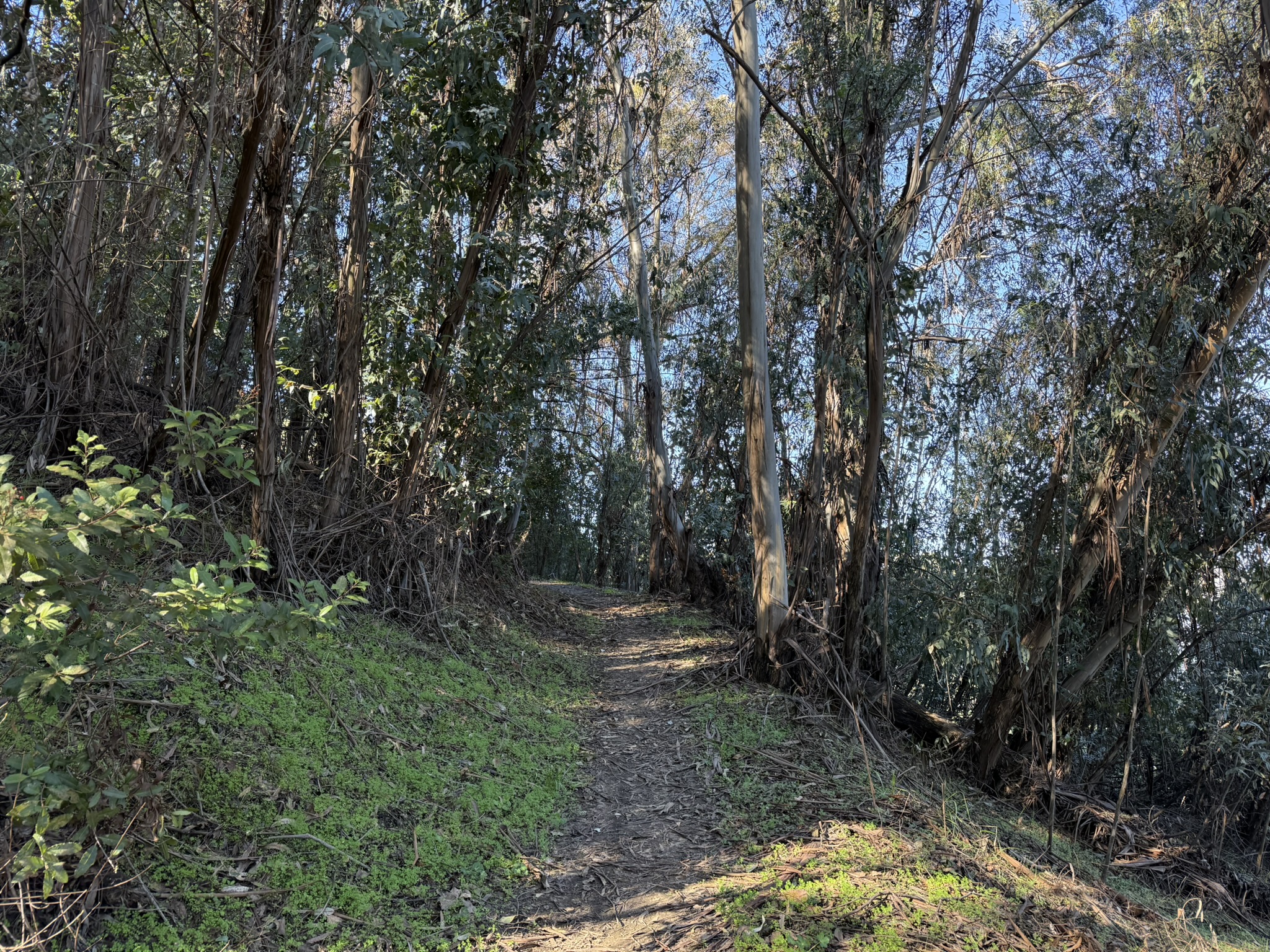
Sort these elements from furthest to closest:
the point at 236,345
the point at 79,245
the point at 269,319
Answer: the point at 236,345
the point at 79,245
the point at 269,319

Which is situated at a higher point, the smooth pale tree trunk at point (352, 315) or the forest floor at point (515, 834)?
the smooth pale tree trunk at point (352, 315)

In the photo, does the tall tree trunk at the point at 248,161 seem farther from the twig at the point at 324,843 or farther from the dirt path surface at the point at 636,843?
the dirt path surface at the point at 636,843

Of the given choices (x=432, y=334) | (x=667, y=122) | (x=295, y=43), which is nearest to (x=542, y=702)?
(x=432, y=334)

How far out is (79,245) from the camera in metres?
5.43

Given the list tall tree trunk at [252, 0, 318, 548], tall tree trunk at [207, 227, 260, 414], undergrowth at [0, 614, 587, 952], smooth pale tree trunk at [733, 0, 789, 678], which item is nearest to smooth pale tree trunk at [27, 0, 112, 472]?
tall tree trunk at [207, 227, 260, 414]

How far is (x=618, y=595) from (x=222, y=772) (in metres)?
10.7

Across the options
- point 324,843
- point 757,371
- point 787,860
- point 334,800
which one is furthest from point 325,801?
point 757,371

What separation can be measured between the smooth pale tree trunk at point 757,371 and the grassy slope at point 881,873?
1.13 metres

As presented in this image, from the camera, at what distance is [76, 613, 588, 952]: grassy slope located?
309 centimetres

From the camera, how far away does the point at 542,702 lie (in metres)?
6.69

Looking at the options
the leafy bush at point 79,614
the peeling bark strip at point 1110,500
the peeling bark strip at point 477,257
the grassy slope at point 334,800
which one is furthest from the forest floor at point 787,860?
the peeling bark strip at point 477,257

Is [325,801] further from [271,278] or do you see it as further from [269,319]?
[271,278]

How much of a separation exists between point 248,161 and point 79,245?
1840mm

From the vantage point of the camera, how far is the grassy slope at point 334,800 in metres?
3.09
